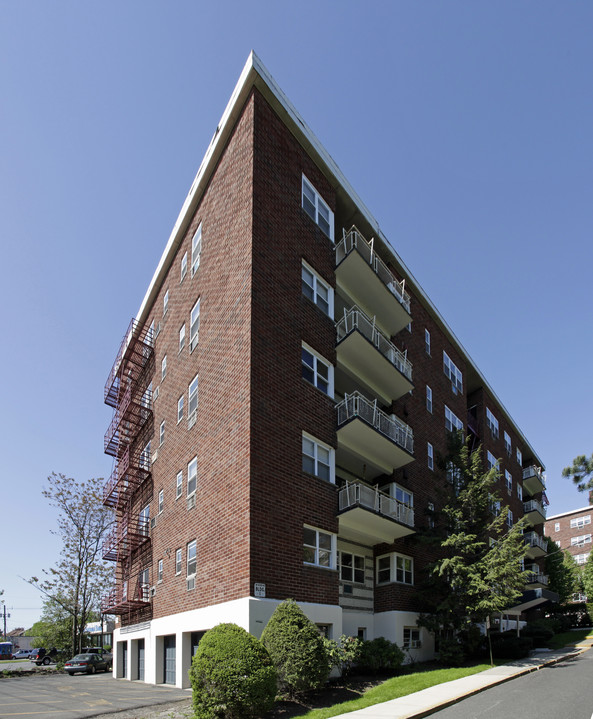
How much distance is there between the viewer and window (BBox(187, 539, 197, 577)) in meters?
18.3

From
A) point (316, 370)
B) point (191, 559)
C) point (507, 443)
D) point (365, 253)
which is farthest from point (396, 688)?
point (507, 443)

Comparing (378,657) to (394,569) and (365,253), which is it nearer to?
(394,569)

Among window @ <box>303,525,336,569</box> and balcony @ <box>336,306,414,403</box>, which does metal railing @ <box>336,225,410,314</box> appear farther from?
window @ <box>303,525,336,569</box>

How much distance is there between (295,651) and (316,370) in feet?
29.3

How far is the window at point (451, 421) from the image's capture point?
30.4 m

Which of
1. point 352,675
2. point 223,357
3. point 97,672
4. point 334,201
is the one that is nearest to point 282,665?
point 352,675

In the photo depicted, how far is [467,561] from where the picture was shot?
2256cm

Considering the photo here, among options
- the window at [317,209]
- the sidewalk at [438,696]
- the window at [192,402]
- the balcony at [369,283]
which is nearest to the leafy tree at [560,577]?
the balcony at [369,283]

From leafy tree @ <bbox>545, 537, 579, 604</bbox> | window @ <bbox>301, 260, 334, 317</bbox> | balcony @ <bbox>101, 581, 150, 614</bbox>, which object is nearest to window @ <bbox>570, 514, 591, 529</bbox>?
leafy tree @ <bbox>545, 537, 579, 604</bbox>

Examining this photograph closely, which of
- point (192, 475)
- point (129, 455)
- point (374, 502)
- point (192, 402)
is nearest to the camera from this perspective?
point (192, 475)

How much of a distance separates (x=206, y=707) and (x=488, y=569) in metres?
12.4

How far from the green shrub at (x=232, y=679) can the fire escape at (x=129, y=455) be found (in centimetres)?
1400

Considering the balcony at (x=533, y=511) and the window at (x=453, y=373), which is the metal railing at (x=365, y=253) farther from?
the balcony at (x=533, y=511)

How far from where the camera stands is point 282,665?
41.4 feet
